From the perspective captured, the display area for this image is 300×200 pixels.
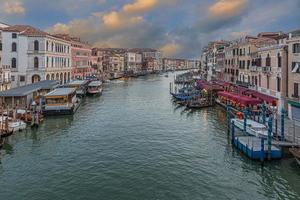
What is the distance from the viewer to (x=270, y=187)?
61.2ft

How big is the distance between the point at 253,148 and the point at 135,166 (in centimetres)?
868

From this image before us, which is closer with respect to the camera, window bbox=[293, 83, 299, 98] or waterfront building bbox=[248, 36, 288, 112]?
window bbox=[293, 83, 299, 98]

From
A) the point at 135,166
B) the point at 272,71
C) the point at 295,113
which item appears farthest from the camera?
the point at 272,71

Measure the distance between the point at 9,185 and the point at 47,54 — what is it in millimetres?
47298

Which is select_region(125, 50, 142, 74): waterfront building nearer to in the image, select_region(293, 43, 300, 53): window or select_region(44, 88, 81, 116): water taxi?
select_region(44, 88, 81, 116): water taxi

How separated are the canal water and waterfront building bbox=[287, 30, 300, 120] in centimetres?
685

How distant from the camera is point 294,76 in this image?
30.8 meters

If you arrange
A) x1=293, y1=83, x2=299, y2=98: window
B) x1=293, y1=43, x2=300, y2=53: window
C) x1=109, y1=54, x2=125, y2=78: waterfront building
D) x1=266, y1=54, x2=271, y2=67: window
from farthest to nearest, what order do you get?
x1=109, y1=54, x2=125, y2=78: waterfront building, x1=266, y1=54, x2=271, y2=67: window, x1=293, y1=83, x2=299, y2=98: window, x1=293, y1=43, x2=300, y2=53: window

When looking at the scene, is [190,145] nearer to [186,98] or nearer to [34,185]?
[34,185]

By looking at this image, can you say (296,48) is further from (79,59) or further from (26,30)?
(79,59)

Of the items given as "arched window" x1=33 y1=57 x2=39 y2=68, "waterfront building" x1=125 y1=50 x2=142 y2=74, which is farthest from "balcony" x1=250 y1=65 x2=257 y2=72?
"waterfront building" x1=125 y1=50 x2=142 y2=74

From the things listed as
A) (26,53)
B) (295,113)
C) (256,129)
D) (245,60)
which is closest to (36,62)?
(26,53)

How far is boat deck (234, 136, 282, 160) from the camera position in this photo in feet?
73.4

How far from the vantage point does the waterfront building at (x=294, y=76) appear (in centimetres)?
2983
